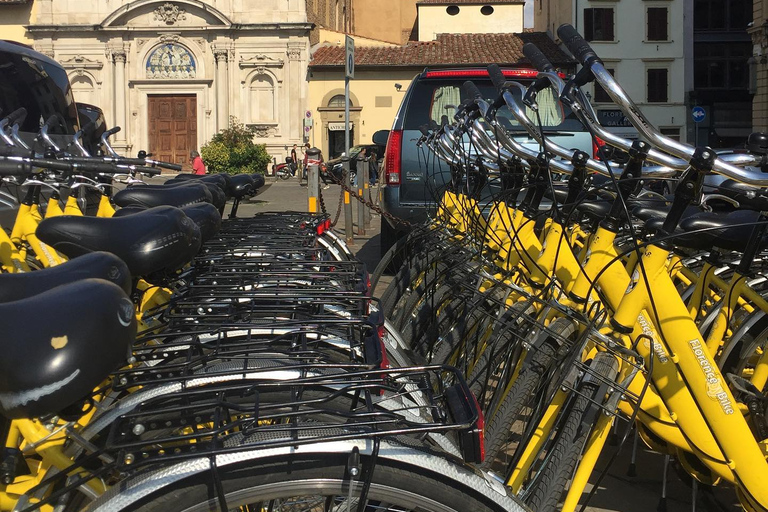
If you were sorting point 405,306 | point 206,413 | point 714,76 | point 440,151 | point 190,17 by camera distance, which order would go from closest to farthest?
point 206,413
point 405,306
point 440,151
point 190,17
point 714,76

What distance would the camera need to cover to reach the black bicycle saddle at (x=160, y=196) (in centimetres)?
429

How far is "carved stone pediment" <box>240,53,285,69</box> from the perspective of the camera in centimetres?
3909

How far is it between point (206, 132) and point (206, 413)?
127 feet

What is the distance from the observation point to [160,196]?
172 inches

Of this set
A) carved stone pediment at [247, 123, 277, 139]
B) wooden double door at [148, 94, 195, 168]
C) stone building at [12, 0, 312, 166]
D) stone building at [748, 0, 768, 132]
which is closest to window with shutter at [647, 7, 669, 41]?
stone building at [748, 0, 768, 132]

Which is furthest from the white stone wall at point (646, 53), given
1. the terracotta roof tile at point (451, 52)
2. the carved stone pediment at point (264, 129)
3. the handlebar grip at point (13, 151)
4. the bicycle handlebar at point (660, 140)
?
the bicycle handlebar at point (660, 140)

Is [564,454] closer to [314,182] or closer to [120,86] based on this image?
[314,182]

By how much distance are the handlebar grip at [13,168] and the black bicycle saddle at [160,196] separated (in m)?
1.25

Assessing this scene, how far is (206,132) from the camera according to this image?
3950 centimetres

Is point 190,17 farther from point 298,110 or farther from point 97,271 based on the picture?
point 97,271

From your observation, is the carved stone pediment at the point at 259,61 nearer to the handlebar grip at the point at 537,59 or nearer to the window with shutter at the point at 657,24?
the window with shutter at the point at 657,24

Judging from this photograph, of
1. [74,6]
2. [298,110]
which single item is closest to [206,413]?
[298,110]

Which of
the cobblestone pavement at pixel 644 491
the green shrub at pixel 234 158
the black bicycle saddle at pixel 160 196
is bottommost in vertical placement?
the cobblestone pavement at pixel 644 491

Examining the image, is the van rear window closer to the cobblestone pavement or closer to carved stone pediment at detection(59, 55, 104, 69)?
the cobblestone pavement
